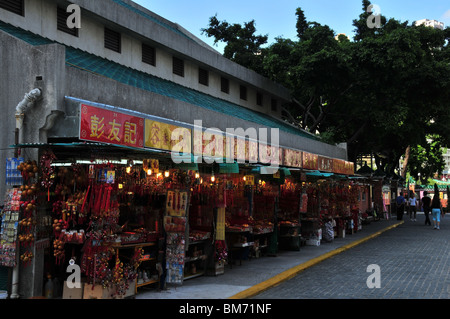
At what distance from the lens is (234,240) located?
13367 mm

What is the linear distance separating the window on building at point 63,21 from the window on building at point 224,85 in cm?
906

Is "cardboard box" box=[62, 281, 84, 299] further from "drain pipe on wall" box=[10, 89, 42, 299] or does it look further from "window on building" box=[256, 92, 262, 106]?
Answer: "window on building" box=[256, 92, 262, 106]

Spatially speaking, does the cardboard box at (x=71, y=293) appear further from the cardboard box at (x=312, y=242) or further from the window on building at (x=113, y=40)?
the cardboard box at (x=312, y=242)

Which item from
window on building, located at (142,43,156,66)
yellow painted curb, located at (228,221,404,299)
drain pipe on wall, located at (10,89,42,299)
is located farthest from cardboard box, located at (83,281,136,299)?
window on building, located at (142,43,156,66)

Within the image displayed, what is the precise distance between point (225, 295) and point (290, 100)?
2000 cm

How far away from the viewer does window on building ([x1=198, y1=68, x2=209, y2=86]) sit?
1942 cm

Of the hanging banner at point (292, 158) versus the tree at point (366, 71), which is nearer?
the hanging banner at point (292, 158)

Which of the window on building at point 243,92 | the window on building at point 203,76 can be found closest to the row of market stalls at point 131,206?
the window on building at point 203,76

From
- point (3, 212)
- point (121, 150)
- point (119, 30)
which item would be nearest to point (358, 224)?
point (119, 30)

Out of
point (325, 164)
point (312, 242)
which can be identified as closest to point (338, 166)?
point (325, 164)

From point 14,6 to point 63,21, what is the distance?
5.69ft

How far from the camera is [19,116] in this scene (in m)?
8.07

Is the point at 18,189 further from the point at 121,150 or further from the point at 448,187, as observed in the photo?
the point at 448,187

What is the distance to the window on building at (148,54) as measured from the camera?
16.1 meters
